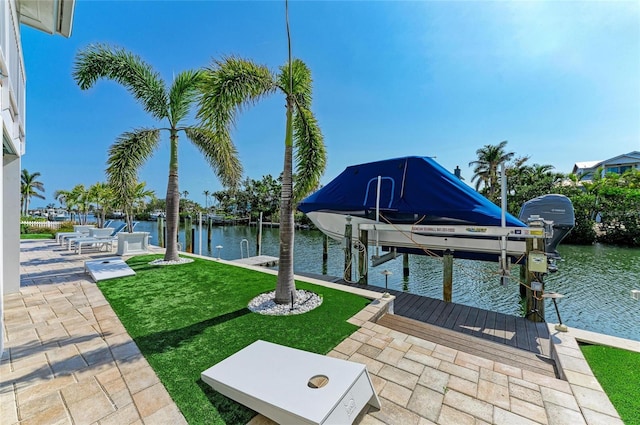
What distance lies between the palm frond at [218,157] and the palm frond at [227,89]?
11.4 ft

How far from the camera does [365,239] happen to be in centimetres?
773

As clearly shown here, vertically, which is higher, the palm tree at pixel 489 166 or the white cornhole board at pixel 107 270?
the palm tree at pixel 489 166

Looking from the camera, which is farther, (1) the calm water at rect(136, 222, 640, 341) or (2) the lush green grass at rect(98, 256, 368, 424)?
(1) the calm water at rect(136, 222, 640, 341)

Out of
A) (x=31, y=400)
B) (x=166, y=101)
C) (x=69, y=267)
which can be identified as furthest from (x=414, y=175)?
(x=69, y=267)

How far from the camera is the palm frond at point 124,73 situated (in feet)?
22.8

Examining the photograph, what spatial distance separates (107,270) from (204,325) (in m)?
4.47

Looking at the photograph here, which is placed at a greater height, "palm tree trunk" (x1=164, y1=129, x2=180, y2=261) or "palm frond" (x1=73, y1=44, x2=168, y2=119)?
"palm frond" (x1=73, y1=44, x2=168, y2=119)

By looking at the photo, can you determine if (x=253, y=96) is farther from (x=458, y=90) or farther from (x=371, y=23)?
(x=458, y=90)

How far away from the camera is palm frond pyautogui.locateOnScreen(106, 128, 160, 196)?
7402 millimetres

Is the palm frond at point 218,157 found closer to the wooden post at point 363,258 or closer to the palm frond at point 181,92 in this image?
the palm frond at point 181,92

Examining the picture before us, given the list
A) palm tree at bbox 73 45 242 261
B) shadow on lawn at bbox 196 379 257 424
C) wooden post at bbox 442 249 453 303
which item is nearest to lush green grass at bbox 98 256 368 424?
shadow on lawn at bbox 196 379 257 424

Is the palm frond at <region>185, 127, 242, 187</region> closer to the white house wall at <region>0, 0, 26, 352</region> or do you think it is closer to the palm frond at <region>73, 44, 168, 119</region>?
the palm frond at <region>73, 44, 168, 119</region>

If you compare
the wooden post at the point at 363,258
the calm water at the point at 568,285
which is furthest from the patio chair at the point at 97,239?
the wooden post at the point at 363,258

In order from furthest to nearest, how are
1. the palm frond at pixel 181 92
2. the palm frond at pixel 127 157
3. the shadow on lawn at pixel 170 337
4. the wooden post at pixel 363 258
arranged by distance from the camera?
the palm frond at pixel 181 92 → the wooden post at pixel 363 258 → the palm frond at pixel 127 157 → the shadow on lawn at pixel 170 337
